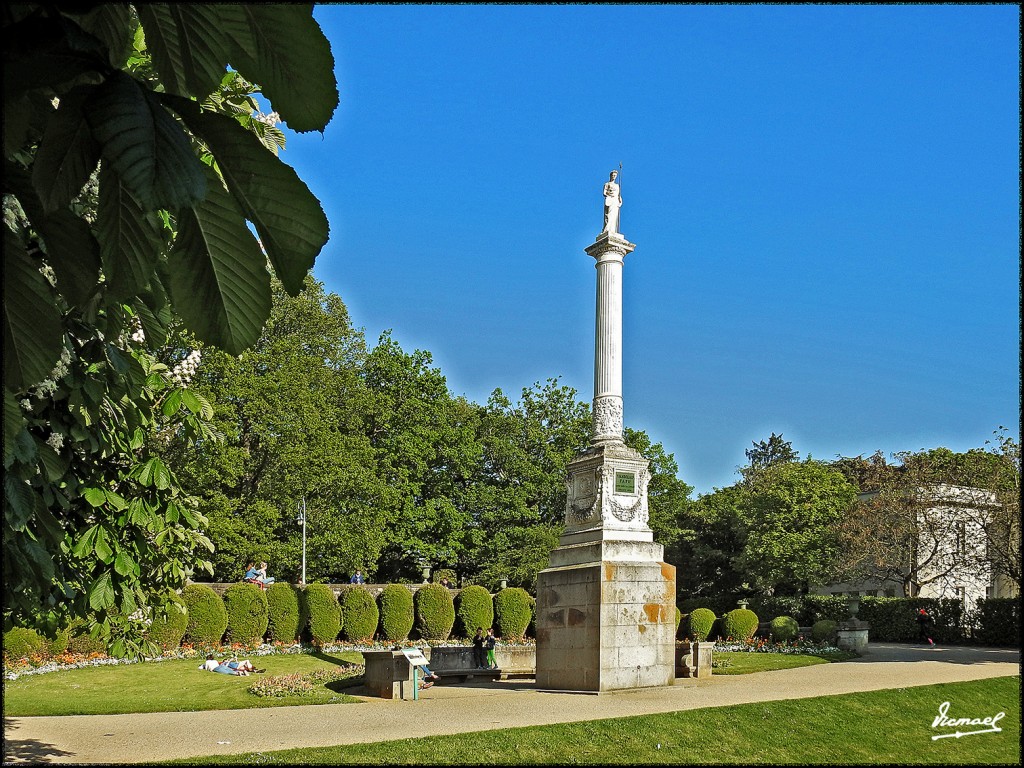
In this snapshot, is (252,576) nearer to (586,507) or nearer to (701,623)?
(586,507)

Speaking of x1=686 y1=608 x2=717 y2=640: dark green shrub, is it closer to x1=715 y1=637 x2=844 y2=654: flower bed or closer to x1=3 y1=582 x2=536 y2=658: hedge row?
x1=715 y1=637 x2=844 y2=654: flower bed

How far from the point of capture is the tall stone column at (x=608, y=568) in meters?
17.4

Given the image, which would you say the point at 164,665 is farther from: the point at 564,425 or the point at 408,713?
the point at 564,425

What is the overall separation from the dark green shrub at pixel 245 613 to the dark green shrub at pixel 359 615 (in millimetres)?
2978

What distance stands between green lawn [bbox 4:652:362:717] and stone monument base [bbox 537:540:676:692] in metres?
3.94

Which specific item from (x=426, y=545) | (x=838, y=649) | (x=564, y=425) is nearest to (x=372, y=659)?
(x=838, y=649)

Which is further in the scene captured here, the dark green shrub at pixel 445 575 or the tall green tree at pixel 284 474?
the dark green shrub at pixel 445 575

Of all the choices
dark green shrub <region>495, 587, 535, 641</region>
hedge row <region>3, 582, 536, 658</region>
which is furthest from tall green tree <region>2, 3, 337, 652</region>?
dark green shrub <region>495, 587, 535, 641</region>

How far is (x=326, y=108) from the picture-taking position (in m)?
1.47

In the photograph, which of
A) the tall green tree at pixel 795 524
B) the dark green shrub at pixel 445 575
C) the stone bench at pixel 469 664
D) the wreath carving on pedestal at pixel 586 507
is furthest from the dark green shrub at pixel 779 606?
the wreath carving on pedestal at pixel 586 507

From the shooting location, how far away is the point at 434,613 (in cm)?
3191

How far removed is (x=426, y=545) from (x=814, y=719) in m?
28.3

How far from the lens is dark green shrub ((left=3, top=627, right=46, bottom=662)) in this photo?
71.6 ft

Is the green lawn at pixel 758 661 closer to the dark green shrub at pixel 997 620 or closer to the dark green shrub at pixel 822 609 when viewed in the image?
the dark green shrub at pixel 997 620
